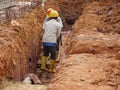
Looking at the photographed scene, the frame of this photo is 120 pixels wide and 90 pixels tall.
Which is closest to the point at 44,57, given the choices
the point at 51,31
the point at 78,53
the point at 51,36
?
the point at 51,36

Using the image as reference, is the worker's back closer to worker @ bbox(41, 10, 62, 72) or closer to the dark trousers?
worker @ bbox(41, 10, 62, 72)

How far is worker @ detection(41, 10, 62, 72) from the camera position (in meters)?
11.1

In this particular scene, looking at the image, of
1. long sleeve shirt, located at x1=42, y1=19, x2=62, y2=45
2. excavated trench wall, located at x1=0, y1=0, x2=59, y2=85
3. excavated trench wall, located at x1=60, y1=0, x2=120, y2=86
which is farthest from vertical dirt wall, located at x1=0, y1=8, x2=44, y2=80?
excavated trench wall, located at x1=60, y1=0, x2=120, y2=86

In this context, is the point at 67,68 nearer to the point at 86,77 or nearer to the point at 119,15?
the point at 86,77

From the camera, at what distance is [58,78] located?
23.9ft

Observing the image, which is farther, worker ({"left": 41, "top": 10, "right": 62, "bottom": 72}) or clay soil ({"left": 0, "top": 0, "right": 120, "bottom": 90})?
worker ({"left": 41, "top": 10, "right": 62, "bottom": 72})

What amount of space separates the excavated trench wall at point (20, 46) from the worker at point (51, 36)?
390 millimetres

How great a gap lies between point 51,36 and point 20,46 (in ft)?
5.89

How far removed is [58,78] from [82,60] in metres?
1.44

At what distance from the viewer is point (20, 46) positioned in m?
9.52

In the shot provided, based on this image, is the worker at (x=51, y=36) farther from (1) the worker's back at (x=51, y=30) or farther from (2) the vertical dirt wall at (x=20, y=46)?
(2) the vertical dirt wall at (x=20, y=46)

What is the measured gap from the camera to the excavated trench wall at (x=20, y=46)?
817cm

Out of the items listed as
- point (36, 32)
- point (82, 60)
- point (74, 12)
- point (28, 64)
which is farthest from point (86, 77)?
point (74, 12)

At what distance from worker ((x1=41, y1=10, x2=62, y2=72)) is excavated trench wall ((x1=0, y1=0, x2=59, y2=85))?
0.39m
